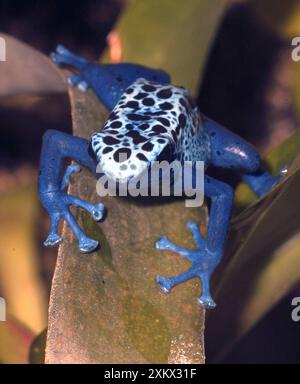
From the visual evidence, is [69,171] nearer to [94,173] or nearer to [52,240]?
[94,173]

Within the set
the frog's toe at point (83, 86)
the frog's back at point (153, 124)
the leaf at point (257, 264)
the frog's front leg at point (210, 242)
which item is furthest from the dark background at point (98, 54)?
the frog's front leg at point (210, 242)

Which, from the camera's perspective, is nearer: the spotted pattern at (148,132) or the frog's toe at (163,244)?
the spotted pattern at (148,132)

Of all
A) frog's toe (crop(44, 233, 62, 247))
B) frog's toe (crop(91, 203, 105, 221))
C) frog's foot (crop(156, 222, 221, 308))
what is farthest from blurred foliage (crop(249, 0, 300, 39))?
frog's toe (crop(44, 233, 62, 247))

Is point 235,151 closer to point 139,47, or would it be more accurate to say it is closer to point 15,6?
point 139,47

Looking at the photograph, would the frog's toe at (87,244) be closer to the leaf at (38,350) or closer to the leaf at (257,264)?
the leaf at (38,350)


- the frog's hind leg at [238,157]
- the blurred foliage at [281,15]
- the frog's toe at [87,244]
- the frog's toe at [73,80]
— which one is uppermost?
the blurred foliage at [281,15]
